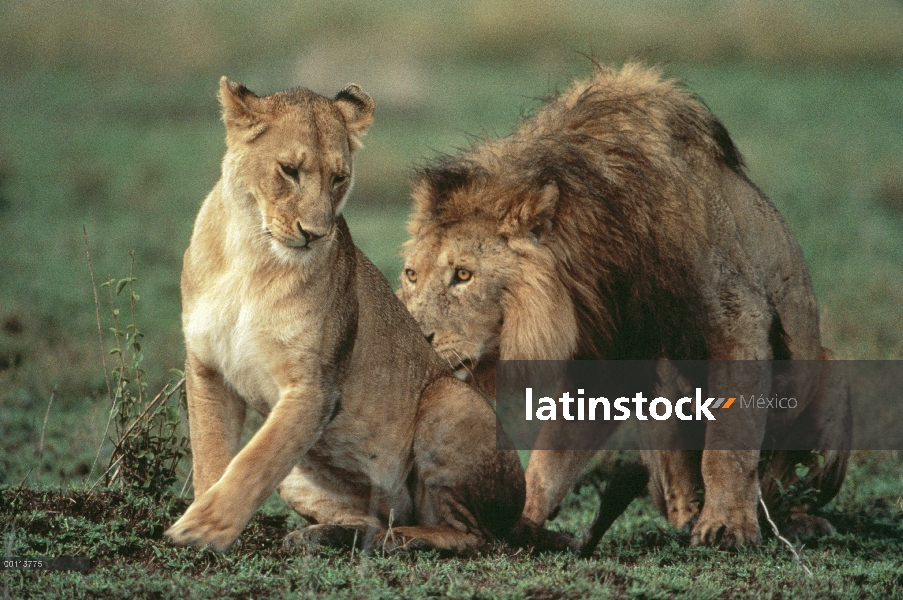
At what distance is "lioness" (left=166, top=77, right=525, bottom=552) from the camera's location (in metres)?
4.26

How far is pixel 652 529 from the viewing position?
596 centimetres

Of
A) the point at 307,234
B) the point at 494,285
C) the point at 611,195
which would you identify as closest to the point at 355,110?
the point at 307,234

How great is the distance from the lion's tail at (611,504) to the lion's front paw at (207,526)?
63.4 inches

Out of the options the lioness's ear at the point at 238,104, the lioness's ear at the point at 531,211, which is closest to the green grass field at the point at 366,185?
the lioness's ear at the point at 531,211

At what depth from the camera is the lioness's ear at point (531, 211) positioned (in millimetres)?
5207

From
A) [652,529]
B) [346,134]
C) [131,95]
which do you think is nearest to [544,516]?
[652,529]

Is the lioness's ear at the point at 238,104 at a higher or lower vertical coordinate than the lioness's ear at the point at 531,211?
higher

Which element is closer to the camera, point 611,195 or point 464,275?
point 464,275

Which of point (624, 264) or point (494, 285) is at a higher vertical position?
point (624, 264)

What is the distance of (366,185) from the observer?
14977 millimetres

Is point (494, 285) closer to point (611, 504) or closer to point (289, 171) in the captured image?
point (611, 504)

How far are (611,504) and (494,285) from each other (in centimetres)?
101

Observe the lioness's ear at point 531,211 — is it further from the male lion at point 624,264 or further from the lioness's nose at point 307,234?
the lioness's nose at point 307,234

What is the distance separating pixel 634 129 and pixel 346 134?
1666mm
